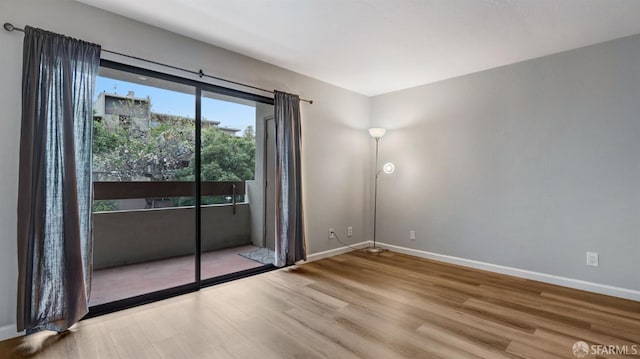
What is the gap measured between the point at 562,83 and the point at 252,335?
388 cm

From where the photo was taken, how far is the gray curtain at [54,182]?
2047 millimetres

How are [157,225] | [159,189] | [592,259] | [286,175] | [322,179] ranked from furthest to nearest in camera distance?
[322,179] → [157,225] → [159,189] → [286,175] → [592,259]

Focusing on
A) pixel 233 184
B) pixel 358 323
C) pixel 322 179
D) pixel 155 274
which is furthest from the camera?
pixel 233 184

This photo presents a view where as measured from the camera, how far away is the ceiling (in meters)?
2.34

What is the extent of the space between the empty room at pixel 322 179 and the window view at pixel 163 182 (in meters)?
0.03

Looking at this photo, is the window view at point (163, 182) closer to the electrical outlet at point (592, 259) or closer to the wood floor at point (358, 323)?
the wood floor at point (358, 323)

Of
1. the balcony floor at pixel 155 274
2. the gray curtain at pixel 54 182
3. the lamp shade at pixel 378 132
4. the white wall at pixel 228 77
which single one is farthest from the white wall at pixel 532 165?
the gray curtain at pixel 54 182

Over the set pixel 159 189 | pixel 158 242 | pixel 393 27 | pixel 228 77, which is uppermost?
pixel 393 27

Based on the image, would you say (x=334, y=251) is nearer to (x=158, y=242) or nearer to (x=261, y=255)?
(x=261, y=255)

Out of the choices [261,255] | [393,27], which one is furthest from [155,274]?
[393,27]

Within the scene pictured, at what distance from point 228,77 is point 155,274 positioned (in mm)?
2413

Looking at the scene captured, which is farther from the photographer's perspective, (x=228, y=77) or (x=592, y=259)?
(x=228, y=77)

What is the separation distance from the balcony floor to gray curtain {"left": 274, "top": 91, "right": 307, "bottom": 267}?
1.55ft

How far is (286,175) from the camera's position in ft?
12.2
